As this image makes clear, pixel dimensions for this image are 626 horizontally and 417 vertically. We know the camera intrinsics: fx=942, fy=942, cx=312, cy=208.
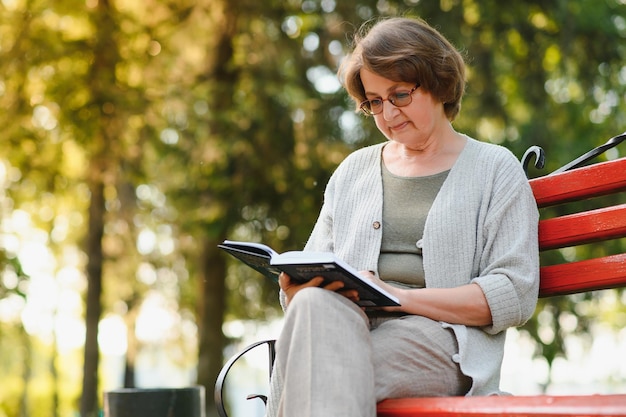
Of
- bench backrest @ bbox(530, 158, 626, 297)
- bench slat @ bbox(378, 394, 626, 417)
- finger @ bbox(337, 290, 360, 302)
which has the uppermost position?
bench backrest @ bbox(530, 158, 626, 297)

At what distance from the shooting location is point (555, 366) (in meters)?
9.95

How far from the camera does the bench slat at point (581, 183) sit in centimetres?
272

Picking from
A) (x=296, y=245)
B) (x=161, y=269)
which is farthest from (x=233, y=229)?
(x=161, y=269)

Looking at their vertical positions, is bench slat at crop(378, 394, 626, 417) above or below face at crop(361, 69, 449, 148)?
below

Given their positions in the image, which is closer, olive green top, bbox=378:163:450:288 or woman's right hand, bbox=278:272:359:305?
woman's right hand, bbox=278:272:359:305

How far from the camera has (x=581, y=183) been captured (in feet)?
9.20

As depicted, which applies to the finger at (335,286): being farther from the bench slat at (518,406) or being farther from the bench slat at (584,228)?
the bench slat at (584,228)

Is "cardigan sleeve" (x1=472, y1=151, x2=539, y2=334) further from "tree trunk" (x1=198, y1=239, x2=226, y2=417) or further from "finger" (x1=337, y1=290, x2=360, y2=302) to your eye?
"tree trunk" (x1=198, y1=239, x2=226, y2=417)

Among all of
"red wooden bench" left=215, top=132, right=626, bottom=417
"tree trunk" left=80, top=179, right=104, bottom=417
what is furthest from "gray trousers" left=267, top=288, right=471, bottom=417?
"tree trunk" left=80, top=179, right=104, bottom=417

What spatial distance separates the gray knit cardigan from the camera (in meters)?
2.61

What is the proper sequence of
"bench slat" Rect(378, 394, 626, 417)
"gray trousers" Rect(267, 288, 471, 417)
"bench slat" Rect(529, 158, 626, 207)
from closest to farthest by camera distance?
"bench slat" Rect(378, 394, 626, 417) < "gray trousers" Rect(267, 288, 471, 417) < "bench slat" Rect(529, 158, 626, 207)

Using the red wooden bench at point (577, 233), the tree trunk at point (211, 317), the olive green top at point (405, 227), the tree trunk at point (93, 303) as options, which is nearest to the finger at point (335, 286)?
the red wooden bench at point (577, 233)

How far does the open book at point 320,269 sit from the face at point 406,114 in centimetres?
63

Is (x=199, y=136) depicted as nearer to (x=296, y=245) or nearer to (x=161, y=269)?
(x=296, y=245)
